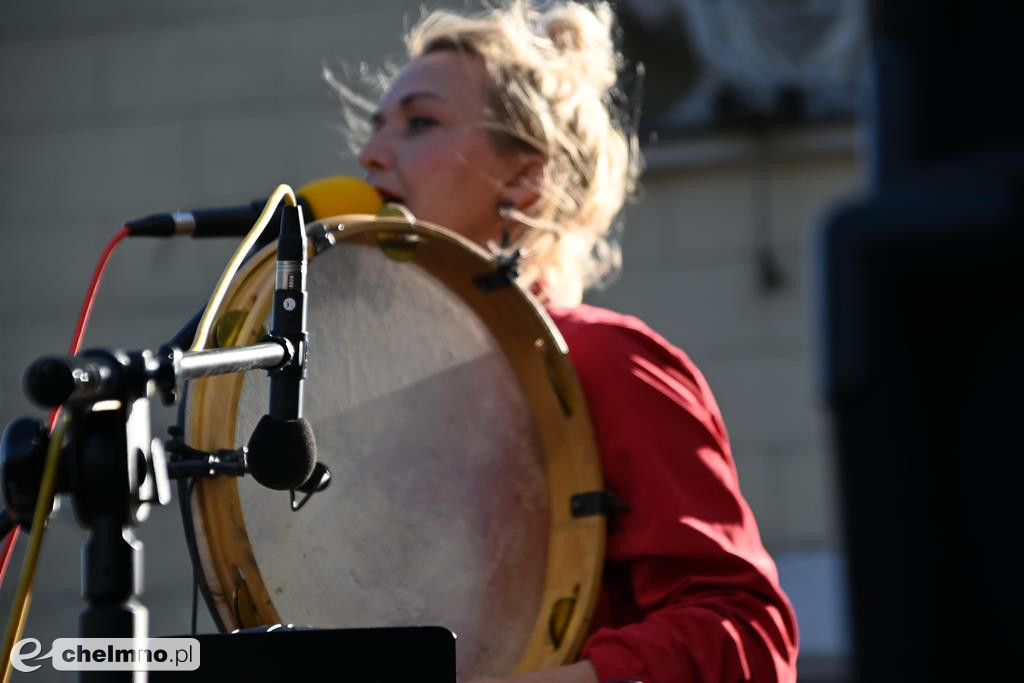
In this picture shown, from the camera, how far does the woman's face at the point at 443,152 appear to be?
219cm

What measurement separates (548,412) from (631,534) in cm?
20

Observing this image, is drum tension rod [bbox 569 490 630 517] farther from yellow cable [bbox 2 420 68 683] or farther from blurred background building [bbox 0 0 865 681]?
blurred background building [bbox 0 0 865 681]

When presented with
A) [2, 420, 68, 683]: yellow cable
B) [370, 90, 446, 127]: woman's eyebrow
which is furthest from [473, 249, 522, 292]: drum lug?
[2, 420, 68, 683]: yellow cable

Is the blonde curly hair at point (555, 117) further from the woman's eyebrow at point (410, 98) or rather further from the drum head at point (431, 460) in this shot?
the drum head at point (431, 460)

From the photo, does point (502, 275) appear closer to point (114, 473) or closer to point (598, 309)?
point (598, 309)

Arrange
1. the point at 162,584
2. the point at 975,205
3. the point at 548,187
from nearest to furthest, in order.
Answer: the point at 975,205
the point at 548,187
the point at 162,584

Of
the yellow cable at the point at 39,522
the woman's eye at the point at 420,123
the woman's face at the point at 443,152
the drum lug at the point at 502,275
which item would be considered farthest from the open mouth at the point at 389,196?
the yellow cable at the point at 39,522

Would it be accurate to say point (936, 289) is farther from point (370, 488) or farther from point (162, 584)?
point (162, 584)

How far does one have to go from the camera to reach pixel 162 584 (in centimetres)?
553

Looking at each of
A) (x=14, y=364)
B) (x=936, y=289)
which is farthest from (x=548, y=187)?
(x=14, y=364)

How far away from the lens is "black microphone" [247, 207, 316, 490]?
134cm

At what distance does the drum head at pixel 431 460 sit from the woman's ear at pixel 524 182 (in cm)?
30

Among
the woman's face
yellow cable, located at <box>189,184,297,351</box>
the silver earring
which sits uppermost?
the woman's face

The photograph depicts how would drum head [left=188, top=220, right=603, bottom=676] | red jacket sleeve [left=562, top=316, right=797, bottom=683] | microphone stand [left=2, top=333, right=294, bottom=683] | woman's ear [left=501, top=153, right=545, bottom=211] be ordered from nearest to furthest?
1. microphone stand [left=2, top=333, right=294, bottom=683]
2. red jacket sleeve [left=562, top=316, right=797, bottom=683]
3. drum head [left=188, top=220, right=603, bottom=676]
4. woman's ear [left=501, top=153, right=545, bottom=211]
